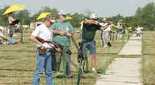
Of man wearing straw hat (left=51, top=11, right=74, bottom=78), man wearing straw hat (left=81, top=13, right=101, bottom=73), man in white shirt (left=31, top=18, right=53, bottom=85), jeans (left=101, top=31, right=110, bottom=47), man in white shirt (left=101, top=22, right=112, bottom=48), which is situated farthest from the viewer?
jeans (left=101, top=31, right=110, bottom=47)

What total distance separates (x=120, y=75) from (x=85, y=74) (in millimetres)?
971

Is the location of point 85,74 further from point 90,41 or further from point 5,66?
point 5,66

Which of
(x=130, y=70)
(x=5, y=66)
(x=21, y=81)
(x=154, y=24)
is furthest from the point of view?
(x=154, y=24)

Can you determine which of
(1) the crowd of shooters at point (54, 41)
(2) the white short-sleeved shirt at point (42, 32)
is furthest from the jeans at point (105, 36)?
(2) the white short-sleeved shirt at point (42, 32)

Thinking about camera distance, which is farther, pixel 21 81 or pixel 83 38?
pixel 83 38

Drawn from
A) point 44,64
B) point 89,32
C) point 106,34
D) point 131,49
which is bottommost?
point 131,49

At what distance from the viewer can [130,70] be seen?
17875 mm

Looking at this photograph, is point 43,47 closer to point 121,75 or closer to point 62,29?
point 62,29

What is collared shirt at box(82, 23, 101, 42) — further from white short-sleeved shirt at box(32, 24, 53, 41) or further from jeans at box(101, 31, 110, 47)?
→ jeans at box(101, 31, 110, 47)

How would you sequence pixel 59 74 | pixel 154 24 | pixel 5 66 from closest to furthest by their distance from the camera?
pixel 59 74, pixel 5 66, pixel 154 24

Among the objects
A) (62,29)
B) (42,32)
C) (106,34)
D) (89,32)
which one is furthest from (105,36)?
(42,32)

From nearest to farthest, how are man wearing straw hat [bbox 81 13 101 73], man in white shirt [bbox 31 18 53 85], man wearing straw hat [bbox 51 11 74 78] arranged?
man in white shirt [bbox 31 18 53 85]
man wearing straw hat [bbox 51 11 74 78]
man wearing straw hat [bbox 81 13 101 73]

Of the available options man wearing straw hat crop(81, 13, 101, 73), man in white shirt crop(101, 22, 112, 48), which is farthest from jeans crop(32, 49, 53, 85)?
man in white shirt crop(101, 22, 112, 48)

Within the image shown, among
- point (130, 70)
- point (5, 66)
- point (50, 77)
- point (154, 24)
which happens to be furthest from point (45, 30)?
point (154, 24)
